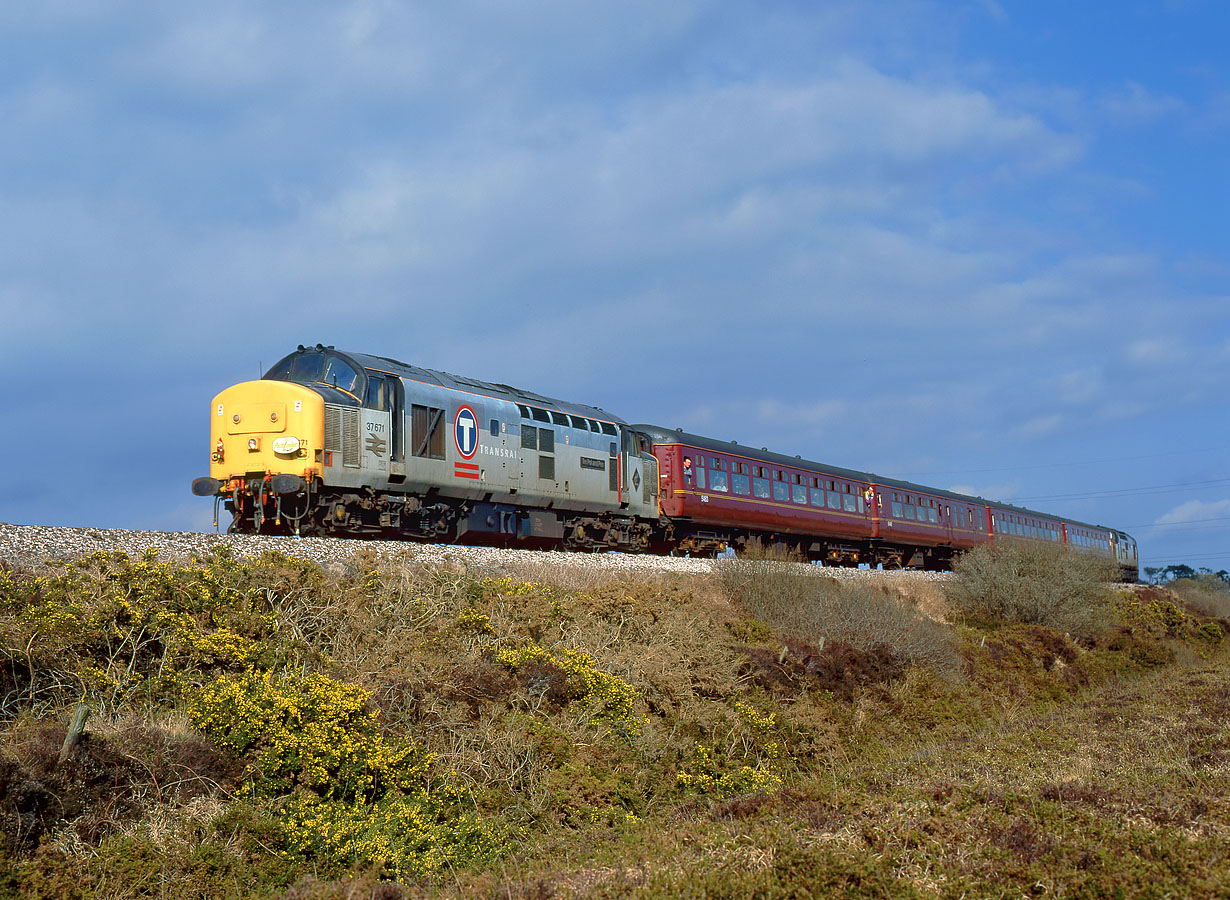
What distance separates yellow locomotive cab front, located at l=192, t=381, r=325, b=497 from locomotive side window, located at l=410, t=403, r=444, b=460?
2.20m

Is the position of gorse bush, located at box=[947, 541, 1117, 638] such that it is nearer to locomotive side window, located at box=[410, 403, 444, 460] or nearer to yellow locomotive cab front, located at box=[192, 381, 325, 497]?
locomotive side window, located at box=[410, 403, 444, 460]

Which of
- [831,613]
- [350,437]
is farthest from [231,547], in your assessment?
[831,613]

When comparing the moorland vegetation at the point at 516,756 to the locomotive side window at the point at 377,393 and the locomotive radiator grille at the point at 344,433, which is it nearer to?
the locomotive radiator grille at the point at 344,433

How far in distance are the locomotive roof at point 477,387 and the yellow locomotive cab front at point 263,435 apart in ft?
5.45

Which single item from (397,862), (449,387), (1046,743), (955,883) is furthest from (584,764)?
(449,387)

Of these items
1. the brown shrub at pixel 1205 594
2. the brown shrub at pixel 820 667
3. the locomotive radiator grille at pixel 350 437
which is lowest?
the brown shrub at pixel 820 667

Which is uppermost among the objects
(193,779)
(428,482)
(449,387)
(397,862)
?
(449,387)

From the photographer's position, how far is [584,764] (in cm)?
1073

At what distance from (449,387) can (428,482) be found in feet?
7.58

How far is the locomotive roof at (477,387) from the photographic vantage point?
19.0 meters

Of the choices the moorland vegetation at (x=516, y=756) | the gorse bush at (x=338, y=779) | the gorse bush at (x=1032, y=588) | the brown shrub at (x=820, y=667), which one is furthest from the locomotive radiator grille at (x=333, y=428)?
the gorse bush at (x=1032, y=588)

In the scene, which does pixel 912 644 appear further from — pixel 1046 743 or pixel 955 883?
pixel 955 883

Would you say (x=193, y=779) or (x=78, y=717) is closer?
(x=78, y=717)

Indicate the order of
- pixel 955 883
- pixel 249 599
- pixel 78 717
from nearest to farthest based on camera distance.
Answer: pixel 955 883
pixel 78 717
pixel 249 599
